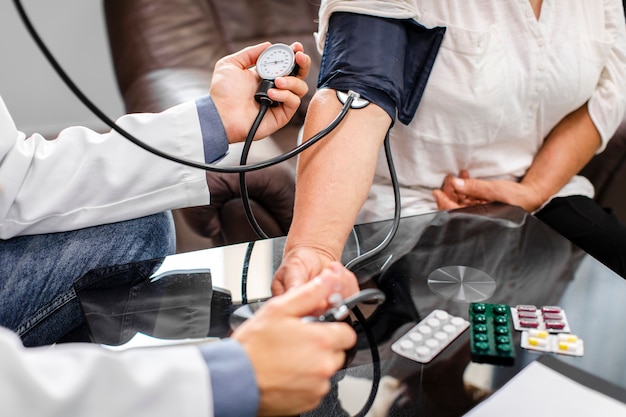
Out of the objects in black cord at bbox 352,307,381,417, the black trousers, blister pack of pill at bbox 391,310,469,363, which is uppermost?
black cord at bbox 352,307,381,417

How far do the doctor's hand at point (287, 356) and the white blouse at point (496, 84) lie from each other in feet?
1.95

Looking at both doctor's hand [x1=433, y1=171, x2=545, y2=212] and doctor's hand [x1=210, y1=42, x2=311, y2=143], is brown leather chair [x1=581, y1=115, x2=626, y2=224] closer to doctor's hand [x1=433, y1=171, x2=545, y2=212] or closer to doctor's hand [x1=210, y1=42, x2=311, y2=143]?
doctor's hand [x1=433, y1=171, x2=545, y2=212]

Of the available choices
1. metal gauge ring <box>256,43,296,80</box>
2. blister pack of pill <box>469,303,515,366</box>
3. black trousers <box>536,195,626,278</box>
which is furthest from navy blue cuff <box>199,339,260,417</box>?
black trousers <box>536,195,626,278</box>

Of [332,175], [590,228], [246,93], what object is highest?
[246,93]

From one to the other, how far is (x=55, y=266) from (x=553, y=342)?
2.15 feet

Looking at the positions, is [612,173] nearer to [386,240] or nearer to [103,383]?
[386,240]

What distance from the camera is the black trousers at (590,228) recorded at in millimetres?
1117

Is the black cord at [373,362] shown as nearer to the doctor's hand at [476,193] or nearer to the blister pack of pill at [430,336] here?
the blister pack of pill at [430,336]

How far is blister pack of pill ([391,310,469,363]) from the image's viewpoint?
72 cm

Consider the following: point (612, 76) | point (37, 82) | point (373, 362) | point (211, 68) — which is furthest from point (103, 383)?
point (37, 82)

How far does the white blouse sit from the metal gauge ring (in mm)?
104

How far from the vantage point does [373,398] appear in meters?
0.67

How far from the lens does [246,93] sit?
0.99m

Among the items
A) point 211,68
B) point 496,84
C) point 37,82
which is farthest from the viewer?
point 37,82
